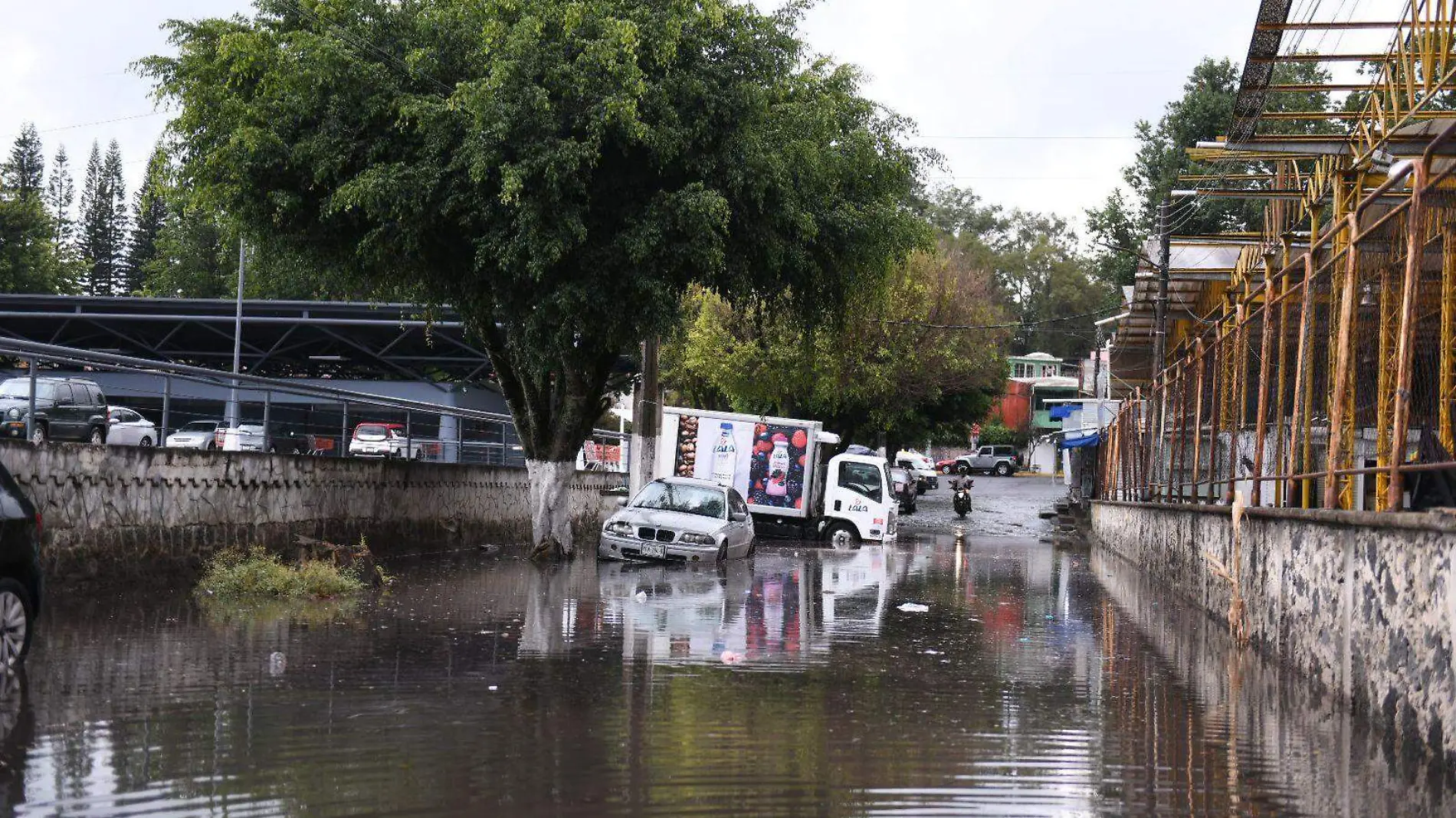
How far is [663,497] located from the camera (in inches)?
912

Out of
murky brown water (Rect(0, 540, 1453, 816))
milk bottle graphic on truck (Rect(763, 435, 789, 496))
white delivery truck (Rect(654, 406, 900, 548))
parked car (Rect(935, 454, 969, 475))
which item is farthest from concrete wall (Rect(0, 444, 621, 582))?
parked car (Rect(935, 454, 969, 475))

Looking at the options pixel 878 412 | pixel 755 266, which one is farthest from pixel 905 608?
pixel 878 412

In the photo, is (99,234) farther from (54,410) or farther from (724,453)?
(54,410)

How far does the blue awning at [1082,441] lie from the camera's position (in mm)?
52094

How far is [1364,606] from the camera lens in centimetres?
815

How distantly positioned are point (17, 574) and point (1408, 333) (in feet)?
26.2

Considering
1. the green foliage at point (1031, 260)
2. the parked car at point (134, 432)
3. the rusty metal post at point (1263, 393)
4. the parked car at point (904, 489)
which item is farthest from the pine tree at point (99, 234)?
the rusty metal post at point (1263, 393)

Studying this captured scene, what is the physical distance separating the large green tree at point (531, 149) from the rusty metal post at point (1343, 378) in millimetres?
9653

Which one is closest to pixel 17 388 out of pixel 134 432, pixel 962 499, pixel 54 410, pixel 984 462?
pixel 54 410

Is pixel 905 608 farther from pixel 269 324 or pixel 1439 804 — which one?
pixel 269 324

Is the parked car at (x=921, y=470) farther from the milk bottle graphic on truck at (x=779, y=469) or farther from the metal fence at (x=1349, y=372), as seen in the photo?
the metal fence at (x=1349, y=372)

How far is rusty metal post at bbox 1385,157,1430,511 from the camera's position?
7961 millimetres

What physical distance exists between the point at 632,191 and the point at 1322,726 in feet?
43.8

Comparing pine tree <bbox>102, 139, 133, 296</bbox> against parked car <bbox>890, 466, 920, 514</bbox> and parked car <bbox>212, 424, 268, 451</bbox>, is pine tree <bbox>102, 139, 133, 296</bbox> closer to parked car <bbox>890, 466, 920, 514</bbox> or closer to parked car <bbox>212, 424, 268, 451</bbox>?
parked car <bbox>890, 466, 920, 514</bbox>
